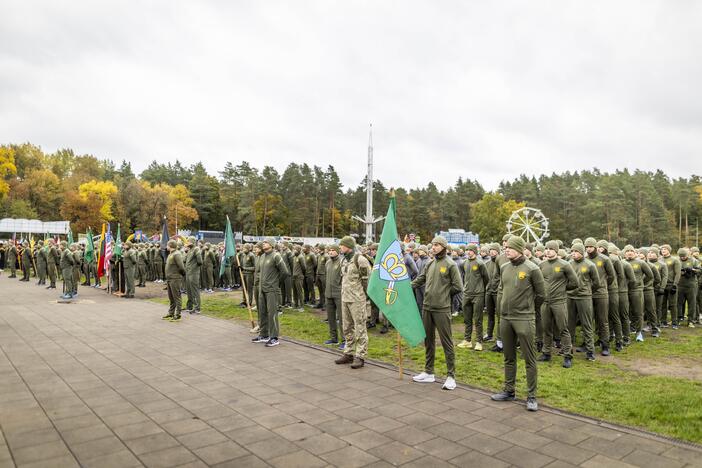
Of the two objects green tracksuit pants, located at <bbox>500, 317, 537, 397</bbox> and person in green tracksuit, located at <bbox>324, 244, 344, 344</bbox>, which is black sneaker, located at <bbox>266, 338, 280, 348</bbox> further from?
green tracksuit pants, located at <bbox>500, 317, 537, 397</bbox>

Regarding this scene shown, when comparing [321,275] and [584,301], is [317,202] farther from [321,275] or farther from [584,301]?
[584,301]

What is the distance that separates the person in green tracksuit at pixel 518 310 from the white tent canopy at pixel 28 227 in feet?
175

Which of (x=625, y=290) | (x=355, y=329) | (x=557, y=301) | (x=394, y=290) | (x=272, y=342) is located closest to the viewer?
(x=394, y=290)

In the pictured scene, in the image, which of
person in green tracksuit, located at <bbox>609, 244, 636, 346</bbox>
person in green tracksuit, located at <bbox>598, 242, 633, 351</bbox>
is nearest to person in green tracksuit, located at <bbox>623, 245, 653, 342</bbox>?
person in green tracksuit, located at <bbox>609, 244, 636, 346</bbox>

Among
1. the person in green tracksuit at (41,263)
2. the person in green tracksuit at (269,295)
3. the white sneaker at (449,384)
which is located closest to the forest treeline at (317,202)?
the person in green tracksuit at (41,263)

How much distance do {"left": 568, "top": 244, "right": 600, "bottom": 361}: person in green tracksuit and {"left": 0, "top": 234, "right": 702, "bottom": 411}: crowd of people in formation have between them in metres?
0.02

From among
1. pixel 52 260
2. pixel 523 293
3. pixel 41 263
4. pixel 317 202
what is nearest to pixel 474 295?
pixel 523 293

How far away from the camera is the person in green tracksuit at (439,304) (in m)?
7.31

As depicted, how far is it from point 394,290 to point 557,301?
3.46 metres

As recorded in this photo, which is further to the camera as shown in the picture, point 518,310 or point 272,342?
point 272,342

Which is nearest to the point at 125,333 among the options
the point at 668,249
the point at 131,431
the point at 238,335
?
the point at 238,335

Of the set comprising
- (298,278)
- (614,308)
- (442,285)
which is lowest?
(614,308)

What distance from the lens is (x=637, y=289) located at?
11.1m

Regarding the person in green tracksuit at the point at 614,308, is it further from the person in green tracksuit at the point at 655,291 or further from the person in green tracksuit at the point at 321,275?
the person in green tracksuit at the point at 321,275
